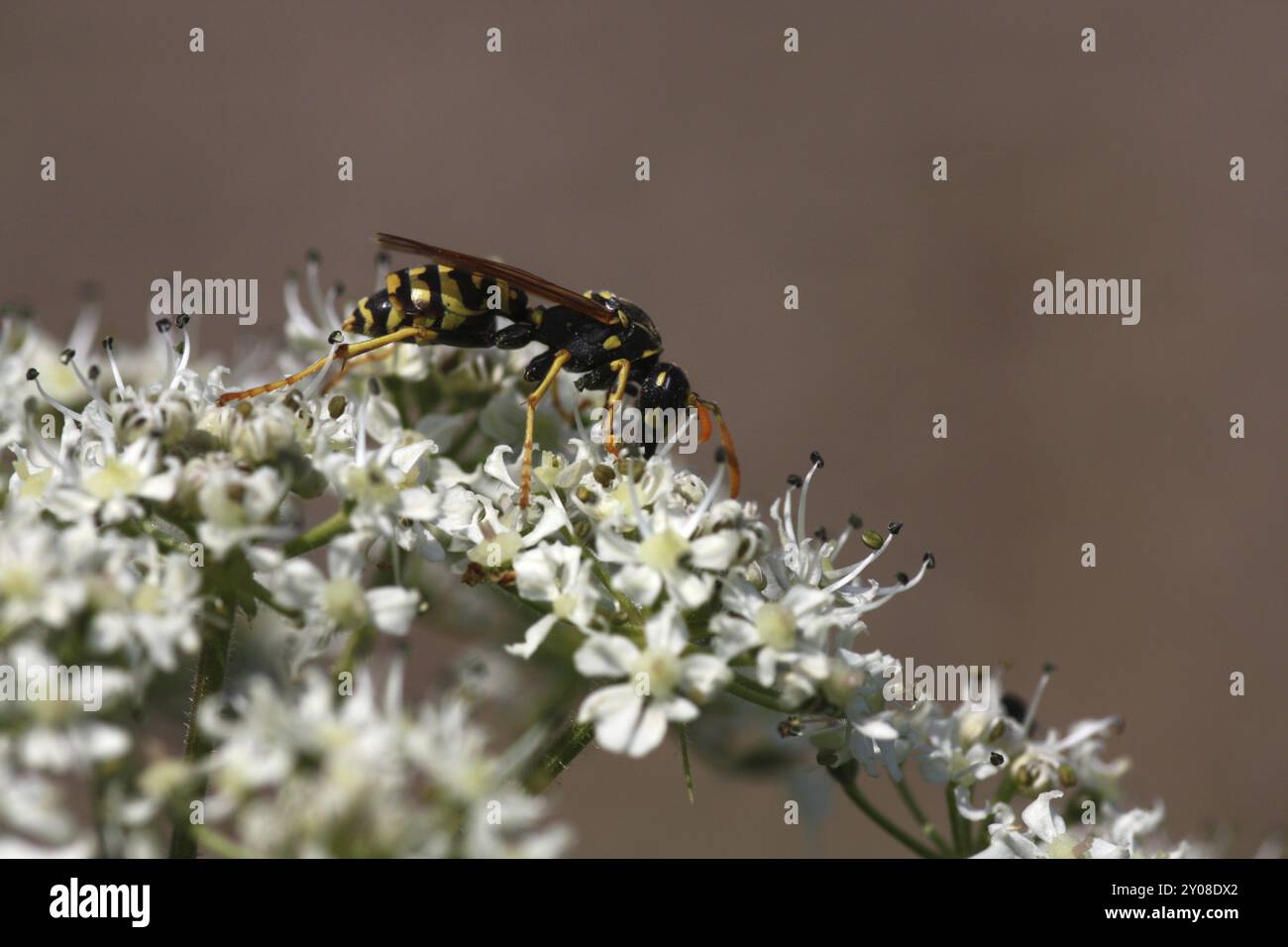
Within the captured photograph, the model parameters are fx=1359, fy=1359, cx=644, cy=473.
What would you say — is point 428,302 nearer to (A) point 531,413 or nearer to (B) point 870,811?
(A) point 531,413

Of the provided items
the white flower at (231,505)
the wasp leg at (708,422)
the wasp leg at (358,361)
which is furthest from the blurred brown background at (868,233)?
the white flower at (231,505)

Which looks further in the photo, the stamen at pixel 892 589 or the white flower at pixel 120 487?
the stamen at pixel 892 589

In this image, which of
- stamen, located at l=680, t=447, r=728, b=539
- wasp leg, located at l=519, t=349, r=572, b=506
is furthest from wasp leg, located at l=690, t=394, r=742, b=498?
wasp leg, located at l=519, t=349, r=572, b=506

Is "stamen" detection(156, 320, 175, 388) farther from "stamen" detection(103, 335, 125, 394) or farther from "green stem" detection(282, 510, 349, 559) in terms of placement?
"green stem" detection(282, 510, 349, 559)

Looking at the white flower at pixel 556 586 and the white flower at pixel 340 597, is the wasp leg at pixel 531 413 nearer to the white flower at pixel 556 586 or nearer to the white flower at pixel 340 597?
the white flower at pixel 556 586
